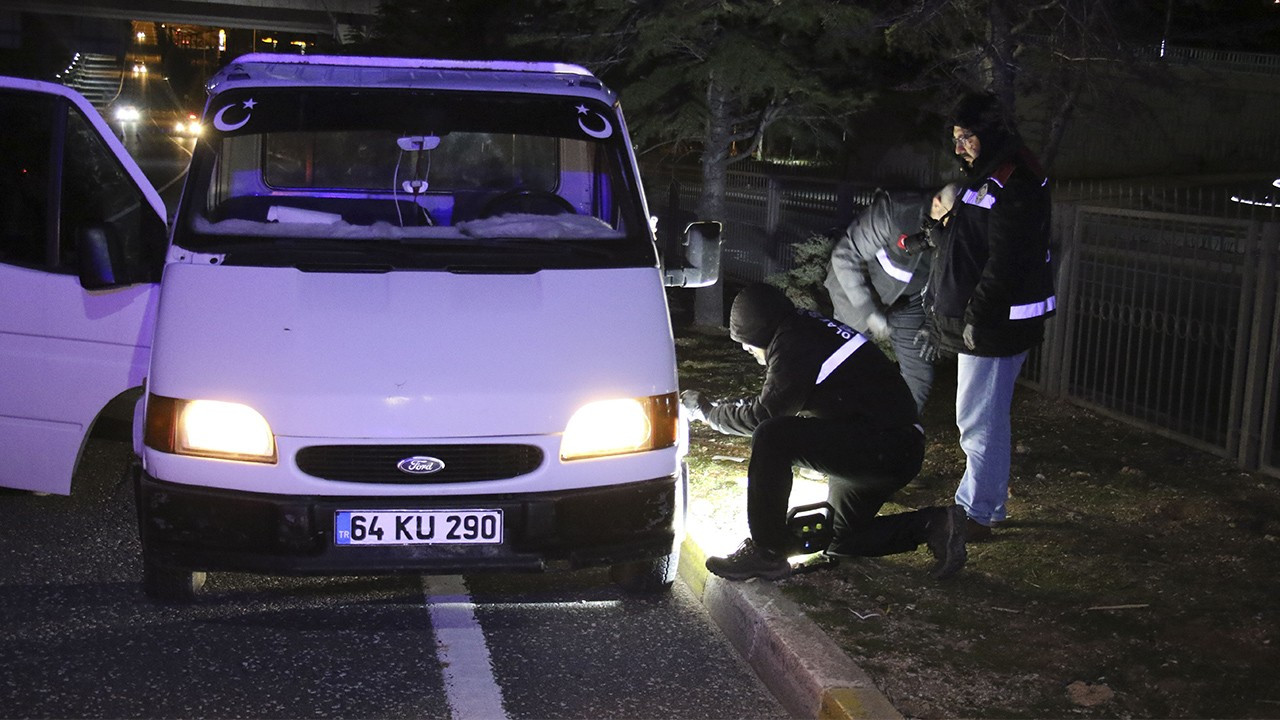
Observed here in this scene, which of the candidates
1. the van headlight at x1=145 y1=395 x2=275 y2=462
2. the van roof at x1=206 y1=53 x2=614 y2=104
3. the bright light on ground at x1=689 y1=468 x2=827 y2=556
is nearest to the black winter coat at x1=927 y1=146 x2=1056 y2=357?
the bright light on ground at x1=689 y1=468 x2=827 y2=556

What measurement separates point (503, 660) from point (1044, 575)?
7.39ft

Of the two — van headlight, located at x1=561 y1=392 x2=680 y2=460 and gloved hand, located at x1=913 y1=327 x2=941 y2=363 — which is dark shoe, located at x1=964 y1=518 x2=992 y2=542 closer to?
gloved hand, located at x1=913 y1=327 x2=941 y2=363

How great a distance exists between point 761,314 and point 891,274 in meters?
1.56

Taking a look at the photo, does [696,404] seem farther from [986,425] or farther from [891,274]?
[891,274]

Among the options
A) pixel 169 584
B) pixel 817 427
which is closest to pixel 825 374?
pixel 817 427

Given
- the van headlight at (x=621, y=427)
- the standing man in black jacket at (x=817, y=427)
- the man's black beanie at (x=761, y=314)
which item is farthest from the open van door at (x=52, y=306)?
the standing man in black jacket at (x=817, y=427)

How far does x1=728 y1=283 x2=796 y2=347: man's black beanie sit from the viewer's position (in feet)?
17.6

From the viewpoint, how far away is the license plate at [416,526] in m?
4.66

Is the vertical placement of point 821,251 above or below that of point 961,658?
above

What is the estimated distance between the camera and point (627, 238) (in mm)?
5578

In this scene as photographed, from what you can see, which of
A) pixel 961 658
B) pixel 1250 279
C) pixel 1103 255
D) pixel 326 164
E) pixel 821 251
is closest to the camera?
pixel 961 658

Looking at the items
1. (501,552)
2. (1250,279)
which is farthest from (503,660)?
(1250,279)

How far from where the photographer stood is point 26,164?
626cm

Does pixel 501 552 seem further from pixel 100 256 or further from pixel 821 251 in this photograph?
pixel 821 251
